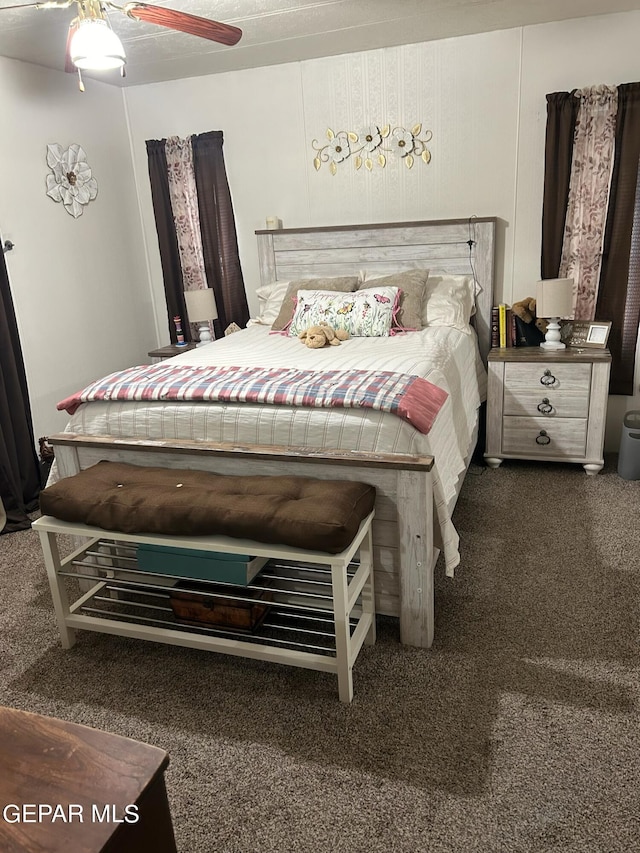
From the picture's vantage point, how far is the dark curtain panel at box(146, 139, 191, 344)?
4.27 metres

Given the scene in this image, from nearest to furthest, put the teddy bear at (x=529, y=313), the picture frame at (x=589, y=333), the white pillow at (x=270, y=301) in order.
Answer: the picture frame at (x=589, y=333)
the teddy bear at (x=529, y=313)
the white pillow at (x=270, y=301)

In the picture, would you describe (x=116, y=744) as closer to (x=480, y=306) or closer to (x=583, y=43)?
(x=480, y=306)

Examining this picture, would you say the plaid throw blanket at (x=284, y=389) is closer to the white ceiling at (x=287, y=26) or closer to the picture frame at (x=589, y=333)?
the picture frame at (x=589, y=333)

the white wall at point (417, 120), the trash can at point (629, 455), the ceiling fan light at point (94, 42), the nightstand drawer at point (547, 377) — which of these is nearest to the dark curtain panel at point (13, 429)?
the ceiling fan light at point (94, 42)

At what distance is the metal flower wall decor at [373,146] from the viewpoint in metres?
3.79

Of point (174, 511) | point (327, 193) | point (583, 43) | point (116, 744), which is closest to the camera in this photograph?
point (116, 744)

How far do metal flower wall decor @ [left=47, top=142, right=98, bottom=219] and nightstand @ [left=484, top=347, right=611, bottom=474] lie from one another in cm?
261

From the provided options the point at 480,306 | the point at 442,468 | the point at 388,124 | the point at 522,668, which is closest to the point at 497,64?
the point at 388,124

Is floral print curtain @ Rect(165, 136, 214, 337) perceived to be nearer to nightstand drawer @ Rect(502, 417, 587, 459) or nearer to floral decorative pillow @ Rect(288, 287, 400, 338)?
floral decorative pillow @ Rect(288, 287, 400, 338)

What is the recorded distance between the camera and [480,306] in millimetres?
3828

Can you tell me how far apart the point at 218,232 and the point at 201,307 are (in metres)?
0.55

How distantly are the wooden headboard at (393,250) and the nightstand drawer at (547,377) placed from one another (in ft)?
1.45

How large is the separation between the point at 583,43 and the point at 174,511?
10.6 feet

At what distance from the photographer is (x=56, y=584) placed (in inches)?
86.4
